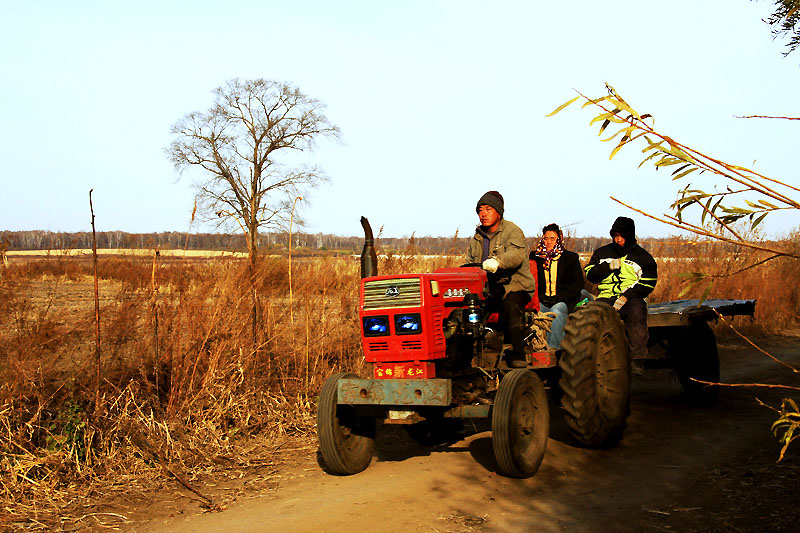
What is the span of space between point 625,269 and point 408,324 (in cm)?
340

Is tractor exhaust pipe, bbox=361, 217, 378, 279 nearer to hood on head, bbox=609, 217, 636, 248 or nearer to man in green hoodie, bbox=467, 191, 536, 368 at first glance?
man in green hoodie, bbox=467, 191, 536, 368

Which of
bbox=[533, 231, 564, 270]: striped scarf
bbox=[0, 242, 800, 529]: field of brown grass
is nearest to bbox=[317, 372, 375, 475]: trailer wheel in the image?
bbox=[0, 242, 800, 529]: field of brown grass

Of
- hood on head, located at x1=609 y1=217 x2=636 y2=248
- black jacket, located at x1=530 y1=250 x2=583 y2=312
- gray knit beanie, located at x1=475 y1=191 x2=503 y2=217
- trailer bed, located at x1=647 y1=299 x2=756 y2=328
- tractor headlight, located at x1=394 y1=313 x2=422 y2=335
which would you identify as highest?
gray knit beanie, located at x1=475 y1=191 x2=503 y2=217

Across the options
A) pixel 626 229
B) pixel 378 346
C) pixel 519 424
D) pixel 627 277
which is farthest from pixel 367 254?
pixel 626 229

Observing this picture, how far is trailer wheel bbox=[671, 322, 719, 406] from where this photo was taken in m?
8.77

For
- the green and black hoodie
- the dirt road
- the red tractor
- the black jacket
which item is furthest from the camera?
the black jacket

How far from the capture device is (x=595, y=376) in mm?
6805

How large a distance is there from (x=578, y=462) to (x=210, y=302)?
4.58 meters

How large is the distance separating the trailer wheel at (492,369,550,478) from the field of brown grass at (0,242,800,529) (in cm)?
252

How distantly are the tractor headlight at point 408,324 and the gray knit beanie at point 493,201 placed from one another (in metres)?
1.57

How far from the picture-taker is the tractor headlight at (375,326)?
6133mm

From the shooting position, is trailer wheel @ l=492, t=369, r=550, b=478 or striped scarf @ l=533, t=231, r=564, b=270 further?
striped scarf @ l=533, t=231, r=564, b=270

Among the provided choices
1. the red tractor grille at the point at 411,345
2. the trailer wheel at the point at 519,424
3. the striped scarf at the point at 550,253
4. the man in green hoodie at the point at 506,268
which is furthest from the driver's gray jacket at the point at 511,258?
the striped scarf at the point at 550,253

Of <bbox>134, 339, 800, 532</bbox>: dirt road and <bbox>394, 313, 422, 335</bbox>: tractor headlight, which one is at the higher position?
<bbox>394, 313, 422, 335</bbox>: tractor headlight
